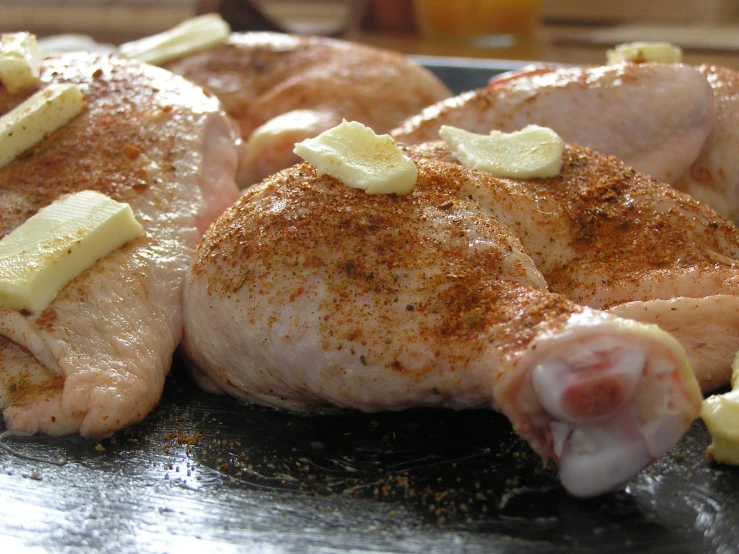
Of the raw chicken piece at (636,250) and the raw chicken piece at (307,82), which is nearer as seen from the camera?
the raw chicken piece at (636,250)

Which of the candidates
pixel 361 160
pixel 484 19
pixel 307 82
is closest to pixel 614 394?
pixel 361 160

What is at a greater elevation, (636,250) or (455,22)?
(636,250)

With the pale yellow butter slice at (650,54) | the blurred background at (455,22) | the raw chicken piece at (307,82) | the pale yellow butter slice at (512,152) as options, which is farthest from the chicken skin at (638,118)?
the blurred background at (455,22)

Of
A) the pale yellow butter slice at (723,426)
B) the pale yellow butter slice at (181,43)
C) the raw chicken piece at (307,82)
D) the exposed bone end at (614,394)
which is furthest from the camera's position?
the pale yellow butter slice at (181,43)

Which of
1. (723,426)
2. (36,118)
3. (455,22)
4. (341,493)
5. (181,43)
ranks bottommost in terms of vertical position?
(455,22)

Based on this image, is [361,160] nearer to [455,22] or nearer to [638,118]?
[638,118]

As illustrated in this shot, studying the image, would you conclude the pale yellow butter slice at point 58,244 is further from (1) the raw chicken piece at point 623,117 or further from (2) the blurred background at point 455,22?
(2) the blurred background at point 455,22

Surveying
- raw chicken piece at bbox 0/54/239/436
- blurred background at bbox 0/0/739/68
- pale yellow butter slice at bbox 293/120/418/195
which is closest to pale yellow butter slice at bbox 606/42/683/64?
pale yellow butter slice at bbox 293/120/418/195
